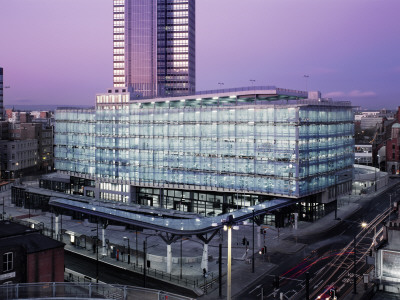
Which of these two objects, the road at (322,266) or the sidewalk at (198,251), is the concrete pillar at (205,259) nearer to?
the sidewalk at (198,251)

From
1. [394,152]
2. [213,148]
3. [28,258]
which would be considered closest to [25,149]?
[213,148]

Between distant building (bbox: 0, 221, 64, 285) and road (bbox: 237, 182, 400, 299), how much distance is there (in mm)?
20074

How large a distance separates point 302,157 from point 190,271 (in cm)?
3465

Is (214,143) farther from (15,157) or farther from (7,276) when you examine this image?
(15,157)

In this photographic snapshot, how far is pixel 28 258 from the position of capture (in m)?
43.8

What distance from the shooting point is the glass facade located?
3179 inches

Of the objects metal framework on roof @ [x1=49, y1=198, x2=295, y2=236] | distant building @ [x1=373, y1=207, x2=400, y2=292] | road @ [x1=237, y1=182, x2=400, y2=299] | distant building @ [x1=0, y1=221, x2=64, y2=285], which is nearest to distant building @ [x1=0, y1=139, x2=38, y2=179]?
metal framework on roof @ [x1=49, y1=198, x2=295, y2=236]

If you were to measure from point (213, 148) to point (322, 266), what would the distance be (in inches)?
1487

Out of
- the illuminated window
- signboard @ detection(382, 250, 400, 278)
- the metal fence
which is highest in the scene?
the metal fence

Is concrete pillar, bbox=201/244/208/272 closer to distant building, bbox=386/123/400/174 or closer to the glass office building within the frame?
the glass office building

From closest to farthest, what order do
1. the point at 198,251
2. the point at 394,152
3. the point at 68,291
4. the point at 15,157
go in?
the point at 68,291 < the point at 198,251 < the point at 394,152 < the point at 15,157

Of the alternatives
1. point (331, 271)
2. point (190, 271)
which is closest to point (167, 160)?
point (190, 271)

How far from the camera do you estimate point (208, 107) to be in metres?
88.6

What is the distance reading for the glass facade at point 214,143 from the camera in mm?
80750
